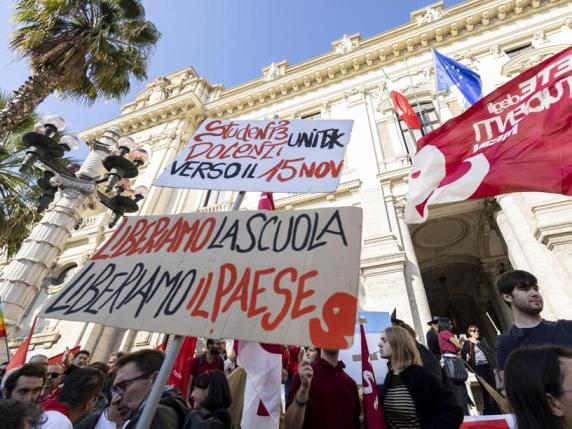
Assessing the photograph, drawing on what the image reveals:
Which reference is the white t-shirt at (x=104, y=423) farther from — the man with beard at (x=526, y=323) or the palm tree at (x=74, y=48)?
the palm tree at (x=74, y=48)

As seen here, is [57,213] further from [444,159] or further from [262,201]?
[444,159]

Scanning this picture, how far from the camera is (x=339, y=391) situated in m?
2.54

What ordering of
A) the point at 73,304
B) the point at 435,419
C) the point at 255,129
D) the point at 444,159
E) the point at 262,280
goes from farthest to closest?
the point at 444,159, the point at 255,129, the point at 435,419, the point at 73,304, the point at 262,280

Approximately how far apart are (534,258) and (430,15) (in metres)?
12.9

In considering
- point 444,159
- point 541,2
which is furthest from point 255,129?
point 541,2

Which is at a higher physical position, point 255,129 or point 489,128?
point 489,128

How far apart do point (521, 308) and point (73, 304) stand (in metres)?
3.10

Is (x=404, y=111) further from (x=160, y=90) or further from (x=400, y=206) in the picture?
(x=160, y=90)

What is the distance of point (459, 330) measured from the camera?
626 inches

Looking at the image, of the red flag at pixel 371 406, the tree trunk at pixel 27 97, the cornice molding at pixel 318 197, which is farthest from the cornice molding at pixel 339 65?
the red flag at pixel 371 406

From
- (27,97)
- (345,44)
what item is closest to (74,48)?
(27,97)

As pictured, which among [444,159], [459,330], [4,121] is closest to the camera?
[444,159]

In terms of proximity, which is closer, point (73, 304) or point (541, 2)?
point (73, 304)

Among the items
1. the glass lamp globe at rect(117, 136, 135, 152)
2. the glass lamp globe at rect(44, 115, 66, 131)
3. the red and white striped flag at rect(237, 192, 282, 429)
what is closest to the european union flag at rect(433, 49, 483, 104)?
the glass lamp globe at rect(117, 136, 135, 152)
